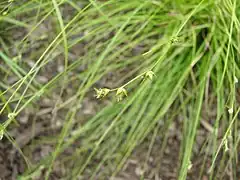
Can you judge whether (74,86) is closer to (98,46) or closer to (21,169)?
(98,46)

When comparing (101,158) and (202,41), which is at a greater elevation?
(202,41)

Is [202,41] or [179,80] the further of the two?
[202,41]

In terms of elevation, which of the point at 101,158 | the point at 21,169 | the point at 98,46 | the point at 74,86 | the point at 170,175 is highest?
the point at 98,46

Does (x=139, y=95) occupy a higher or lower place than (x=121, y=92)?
lower

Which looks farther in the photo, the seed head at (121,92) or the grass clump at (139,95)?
the grass clump at (139,95)

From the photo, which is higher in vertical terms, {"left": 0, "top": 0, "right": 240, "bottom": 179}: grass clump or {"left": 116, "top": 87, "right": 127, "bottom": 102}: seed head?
{"left": 116, "top": 87, "right": 127, "bottom": 102}: seed head

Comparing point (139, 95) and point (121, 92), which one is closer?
point (121, 92)

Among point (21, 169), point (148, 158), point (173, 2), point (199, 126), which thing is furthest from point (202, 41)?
point (21, 169)

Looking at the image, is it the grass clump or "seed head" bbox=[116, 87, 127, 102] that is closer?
"seed head" bbox=[116, 87, 127, 102]

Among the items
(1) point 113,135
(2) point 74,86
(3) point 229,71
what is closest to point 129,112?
(1) point 113,135

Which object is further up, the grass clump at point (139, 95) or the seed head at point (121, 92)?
the seed head at point (121, 92)

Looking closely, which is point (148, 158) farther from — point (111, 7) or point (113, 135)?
point (111, 7)
